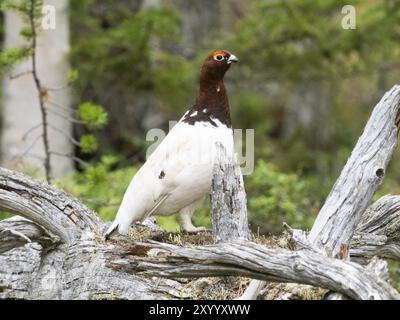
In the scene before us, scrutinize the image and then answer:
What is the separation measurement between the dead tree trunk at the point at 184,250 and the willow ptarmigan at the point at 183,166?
0.91ft

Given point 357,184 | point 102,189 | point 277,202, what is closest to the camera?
point 357,184

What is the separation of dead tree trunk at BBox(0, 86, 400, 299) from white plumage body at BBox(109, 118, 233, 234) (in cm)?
28

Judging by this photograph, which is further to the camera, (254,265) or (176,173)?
(176,173)

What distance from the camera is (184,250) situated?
5277 mm

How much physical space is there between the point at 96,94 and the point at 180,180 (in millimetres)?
10171

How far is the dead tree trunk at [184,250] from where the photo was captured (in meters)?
4.96

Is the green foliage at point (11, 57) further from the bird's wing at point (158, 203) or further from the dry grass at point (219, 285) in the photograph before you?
the bird's wing at point (158, 203)

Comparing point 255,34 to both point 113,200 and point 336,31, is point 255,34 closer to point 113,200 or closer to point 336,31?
point 336,31

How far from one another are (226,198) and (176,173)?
0.59 m

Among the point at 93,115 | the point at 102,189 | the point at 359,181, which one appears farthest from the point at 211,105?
the point at 102,189

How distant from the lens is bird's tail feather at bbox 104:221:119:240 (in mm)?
5996

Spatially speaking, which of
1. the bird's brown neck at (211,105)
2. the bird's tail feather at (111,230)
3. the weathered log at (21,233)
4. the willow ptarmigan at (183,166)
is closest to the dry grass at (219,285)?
the bird's tail feather at (111,230)

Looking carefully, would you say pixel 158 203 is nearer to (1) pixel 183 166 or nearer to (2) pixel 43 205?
(1) pixel 183 166
